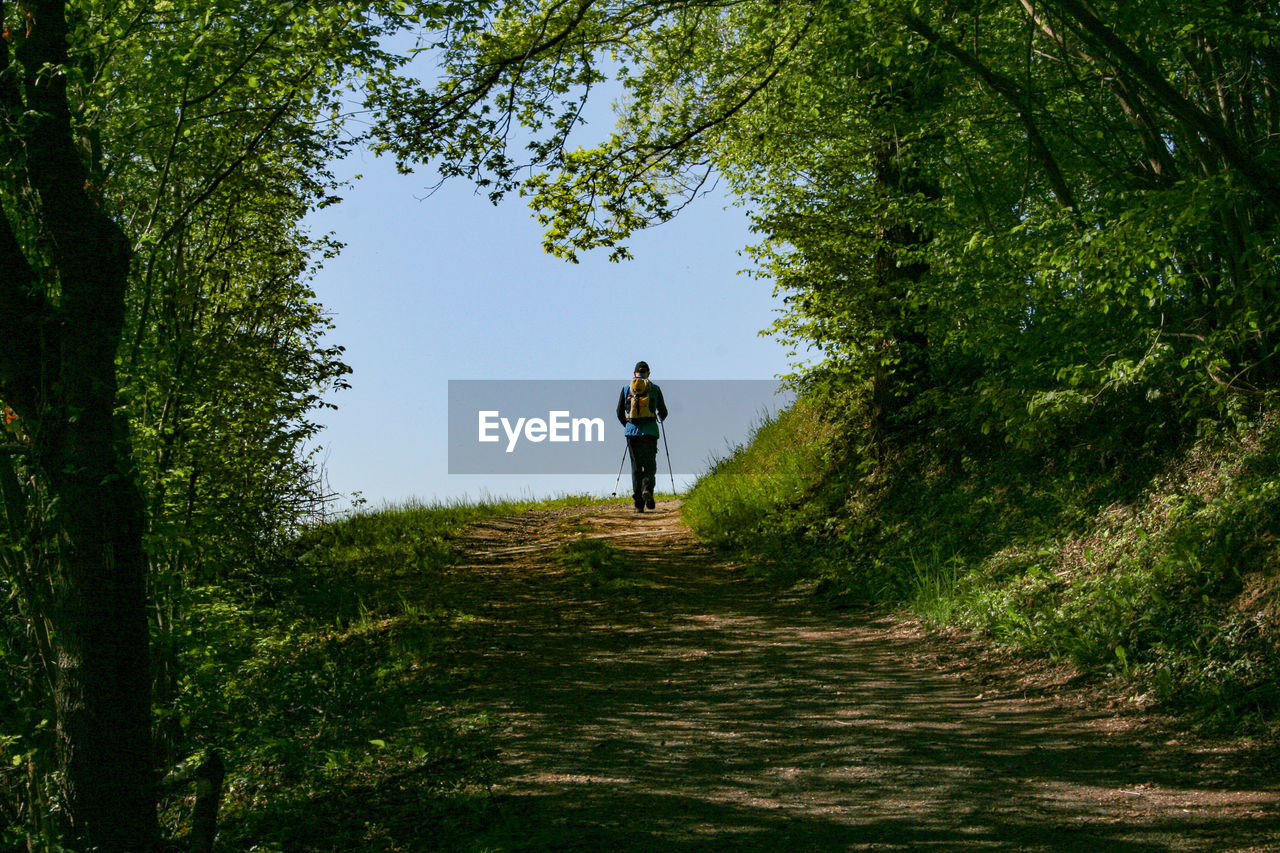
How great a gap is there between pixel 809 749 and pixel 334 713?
367cm

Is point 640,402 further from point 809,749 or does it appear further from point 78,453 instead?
point 78,453

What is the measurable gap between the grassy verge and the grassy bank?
462 cm

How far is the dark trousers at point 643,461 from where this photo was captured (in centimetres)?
1700

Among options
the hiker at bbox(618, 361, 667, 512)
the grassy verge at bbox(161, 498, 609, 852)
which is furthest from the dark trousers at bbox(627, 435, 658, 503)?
the grassy verge at bbox(161, 498, 609, 852)

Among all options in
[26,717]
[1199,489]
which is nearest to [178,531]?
[26,717]

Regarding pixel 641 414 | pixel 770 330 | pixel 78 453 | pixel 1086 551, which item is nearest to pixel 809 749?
pixel 1086 551

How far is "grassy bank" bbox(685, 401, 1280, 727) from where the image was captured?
279 inches

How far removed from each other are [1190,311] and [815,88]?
4.55 m

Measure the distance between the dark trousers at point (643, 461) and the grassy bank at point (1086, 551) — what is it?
10.9 ft

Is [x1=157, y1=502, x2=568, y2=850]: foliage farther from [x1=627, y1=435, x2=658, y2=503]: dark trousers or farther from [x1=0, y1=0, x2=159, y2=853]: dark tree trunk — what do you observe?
[x1=627, y1=435, x2=658, y2=503]: dark trousers

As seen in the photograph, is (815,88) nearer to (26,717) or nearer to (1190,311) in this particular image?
(1190,311)

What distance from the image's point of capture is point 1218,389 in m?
8.72

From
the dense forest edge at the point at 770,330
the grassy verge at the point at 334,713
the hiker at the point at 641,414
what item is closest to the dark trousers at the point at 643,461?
the hiker at the point at 641,414

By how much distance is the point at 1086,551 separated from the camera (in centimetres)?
893
